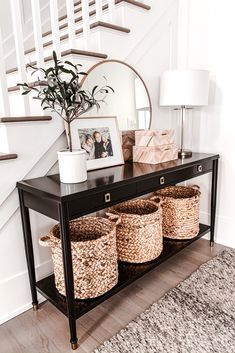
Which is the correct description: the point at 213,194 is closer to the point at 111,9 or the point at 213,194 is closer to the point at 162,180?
the point at 162,180

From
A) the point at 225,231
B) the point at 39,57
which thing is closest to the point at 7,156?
the point at 39,57

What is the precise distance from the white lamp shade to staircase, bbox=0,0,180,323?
13.8 inches

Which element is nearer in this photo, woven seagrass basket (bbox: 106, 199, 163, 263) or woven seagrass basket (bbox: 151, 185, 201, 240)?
woven seagrass basket (bbox: 106, 199, 163, 263)

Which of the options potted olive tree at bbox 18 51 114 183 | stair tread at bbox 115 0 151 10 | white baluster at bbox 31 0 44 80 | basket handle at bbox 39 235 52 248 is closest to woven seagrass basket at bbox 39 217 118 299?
basket handle at bbox 39 235 52 248

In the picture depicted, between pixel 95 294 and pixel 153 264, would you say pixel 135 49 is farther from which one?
pixel 95 294

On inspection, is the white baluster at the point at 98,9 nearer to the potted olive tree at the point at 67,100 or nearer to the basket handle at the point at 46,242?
the potted olive tree at the point at 67,100

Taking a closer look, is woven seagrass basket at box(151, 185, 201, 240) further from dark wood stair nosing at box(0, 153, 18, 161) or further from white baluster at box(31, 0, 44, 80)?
white baluster at box(31, 0, 44, 80)

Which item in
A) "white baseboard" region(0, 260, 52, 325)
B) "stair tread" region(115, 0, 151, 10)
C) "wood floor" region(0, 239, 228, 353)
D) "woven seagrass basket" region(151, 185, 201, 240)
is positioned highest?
"stair tread" region(115, 0, 151, 10)

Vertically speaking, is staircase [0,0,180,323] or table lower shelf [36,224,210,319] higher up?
Result: staircase [0,0,180,323]

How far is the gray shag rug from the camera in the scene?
1330 mm

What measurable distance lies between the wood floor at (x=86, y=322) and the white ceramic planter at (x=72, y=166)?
0.80 m

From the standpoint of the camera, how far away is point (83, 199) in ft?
4.07

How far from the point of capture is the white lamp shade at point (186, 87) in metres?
1.86

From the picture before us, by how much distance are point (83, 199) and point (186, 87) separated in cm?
113
